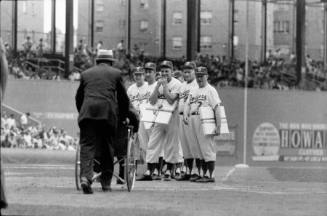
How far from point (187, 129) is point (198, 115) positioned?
480 millimetres

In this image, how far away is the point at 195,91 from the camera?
1819cm

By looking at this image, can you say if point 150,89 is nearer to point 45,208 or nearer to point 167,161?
point 167,161

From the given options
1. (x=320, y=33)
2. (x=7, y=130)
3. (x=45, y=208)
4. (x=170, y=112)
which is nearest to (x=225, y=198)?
(x=45, y=208)

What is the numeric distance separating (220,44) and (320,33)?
6.69 meters

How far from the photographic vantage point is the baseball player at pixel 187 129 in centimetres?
1827

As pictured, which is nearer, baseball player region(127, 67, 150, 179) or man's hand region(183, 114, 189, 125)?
man's hand region(183, 114, 189, 125)

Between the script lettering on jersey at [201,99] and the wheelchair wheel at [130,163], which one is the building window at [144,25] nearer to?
the script lettering on jersey at [201,99]

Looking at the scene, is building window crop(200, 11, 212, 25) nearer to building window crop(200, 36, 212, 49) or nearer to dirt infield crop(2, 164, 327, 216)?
building window crop(200, 36, 212, 49)

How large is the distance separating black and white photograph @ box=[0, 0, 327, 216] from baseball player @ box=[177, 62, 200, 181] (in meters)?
0.02

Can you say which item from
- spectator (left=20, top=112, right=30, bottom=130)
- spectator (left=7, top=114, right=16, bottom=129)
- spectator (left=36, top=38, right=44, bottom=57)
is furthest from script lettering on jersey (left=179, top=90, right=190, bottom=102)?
spectator (left=36, top=38, right=44, bottom=57)

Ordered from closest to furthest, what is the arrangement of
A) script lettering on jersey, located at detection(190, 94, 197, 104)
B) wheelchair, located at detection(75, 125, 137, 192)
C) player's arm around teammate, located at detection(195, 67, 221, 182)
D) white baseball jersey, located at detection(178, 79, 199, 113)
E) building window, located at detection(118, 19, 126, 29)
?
wheelchair, located at detection(75, 125, 137, 192) < player's arm around teammate, located at detection(195, 67, 221, 182) < script lettering on jersey, located at detection(190, 94, 197, 104) < white baseball jersey, located at detection(178, 79, 199, 113) < building window, located at detection(118, 19, 126, 29)

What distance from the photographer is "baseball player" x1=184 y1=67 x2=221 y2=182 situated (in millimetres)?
18031

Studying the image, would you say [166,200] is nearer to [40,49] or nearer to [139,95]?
[139,95]

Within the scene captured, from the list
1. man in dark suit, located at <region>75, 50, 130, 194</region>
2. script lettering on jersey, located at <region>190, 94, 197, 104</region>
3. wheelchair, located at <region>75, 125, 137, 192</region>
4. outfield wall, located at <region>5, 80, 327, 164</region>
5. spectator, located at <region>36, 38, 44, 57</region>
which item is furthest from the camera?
spectator, located at <region>36, 38, 44, 57</region>
